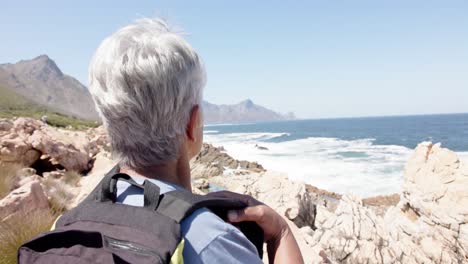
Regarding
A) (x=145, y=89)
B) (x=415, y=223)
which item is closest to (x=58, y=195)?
(x=145, y=89)

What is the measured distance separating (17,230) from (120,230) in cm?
391

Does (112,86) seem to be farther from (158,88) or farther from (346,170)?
(346,170)

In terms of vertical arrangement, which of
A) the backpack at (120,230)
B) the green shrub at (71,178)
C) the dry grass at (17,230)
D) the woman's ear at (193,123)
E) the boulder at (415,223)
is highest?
the woman's ear at (193,123)

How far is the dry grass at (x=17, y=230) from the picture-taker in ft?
13.2

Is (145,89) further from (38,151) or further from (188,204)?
(38,151)

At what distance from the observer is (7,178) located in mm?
6719

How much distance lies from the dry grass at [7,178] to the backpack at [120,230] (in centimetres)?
590

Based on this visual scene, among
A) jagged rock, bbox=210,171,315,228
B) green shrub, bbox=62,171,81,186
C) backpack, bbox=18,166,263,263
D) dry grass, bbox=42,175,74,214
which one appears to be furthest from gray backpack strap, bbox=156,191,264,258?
green shrub, bbox=62,171,81,186

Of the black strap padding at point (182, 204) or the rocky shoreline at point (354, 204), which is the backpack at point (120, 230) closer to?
the black strap padding at point (182, 204)

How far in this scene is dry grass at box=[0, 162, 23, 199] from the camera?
20.9ft

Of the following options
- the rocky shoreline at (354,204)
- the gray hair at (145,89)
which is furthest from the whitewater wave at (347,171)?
the gray hair at (145,89)

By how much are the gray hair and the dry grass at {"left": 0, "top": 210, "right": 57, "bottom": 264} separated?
3468mm

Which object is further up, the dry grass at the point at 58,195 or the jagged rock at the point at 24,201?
the jagged rock at the point at 24,201

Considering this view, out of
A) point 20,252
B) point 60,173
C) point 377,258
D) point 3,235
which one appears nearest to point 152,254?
point 20,252
